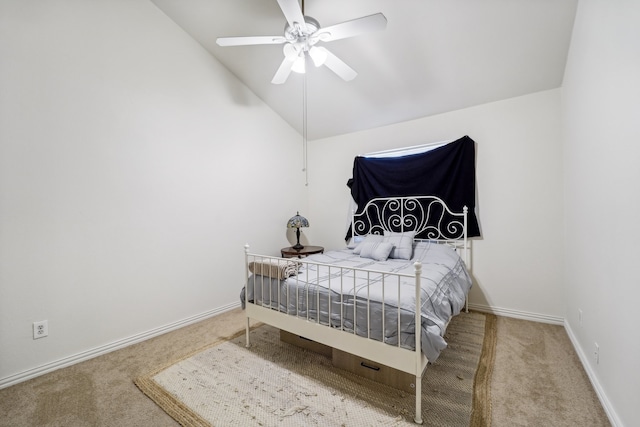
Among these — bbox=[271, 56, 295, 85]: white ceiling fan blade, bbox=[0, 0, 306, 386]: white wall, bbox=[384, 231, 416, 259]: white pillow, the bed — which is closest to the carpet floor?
bbox=[0, 0, 306, 386]: white wall

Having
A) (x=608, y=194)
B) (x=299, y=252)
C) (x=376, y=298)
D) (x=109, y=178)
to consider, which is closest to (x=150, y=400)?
(x=376, y=298)

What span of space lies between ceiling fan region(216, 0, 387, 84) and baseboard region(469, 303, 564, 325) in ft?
9.06

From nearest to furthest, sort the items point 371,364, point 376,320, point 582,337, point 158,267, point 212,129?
point 376,320 < point 371,364 < point 582,337 < point 158,267 < point 212,129

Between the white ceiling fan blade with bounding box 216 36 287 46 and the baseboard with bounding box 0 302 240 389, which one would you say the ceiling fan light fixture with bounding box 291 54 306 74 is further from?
the baseboard with bounding box 0 302 240 389

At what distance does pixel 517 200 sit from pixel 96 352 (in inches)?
160

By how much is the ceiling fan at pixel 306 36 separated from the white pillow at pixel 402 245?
1.70 m

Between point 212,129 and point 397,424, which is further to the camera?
point 212,129

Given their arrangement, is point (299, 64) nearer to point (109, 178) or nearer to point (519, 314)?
point (109, 178)

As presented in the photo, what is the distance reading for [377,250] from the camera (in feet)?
9.34

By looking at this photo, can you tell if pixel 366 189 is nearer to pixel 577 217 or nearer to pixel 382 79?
pixel 382 79

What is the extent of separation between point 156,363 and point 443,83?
361 centimetres

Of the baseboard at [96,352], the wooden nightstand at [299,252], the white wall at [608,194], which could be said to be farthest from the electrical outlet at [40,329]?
the white wall at [608,194]

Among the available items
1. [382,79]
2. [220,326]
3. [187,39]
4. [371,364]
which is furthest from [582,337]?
[187,39]

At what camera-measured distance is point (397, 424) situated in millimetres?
1445
